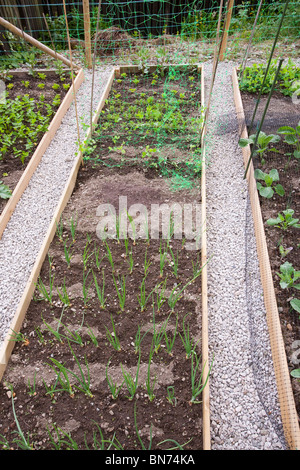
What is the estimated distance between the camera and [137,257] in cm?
272

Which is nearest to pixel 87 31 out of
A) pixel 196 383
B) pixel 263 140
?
pixel 263 140

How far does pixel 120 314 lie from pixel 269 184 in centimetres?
177

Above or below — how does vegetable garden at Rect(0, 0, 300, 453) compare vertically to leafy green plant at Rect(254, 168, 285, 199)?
below

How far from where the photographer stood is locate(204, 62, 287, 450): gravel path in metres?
1.96

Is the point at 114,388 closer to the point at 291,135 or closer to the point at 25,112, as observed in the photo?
the point at 291,135

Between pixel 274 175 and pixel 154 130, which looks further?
pixel 154 130

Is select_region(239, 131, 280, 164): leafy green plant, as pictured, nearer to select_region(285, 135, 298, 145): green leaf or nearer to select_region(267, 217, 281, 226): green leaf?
select_region(285, 135, 298, 145): green leaf

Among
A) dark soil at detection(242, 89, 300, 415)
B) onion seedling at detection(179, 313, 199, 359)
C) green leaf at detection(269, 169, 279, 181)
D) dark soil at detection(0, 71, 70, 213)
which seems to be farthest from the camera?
dark soil at detection(0, 71, 70, 213)

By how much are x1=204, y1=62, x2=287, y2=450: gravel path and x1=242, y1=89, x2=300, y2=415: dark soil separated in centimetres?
13

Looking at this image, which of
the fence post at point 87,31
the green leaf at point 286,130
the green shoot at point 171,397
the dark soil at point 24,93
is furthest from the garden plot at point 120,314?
the fence post at point 87,31

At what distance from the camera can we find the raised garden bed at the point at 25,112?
142 inches

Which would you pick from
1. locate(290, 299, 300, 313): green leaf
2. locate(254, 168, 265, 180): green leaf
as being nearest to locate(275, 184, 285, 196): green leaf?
locate(254, 168, 265, 180): green leaf
